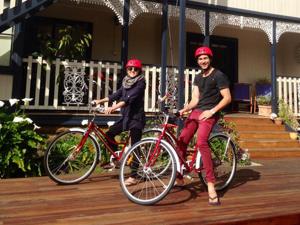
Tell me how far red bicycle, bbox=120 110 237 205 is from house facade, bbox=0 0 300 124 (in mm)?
2936

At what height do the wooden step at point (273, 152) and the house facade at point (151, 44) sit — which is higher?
the house facade at point (151, 44)

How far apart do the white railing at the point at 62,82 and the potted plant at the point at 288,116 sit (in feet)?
9.12

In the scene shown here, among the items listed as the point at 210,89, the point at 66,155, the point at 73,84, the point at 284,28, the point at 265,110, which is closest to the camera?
the point at 210,89

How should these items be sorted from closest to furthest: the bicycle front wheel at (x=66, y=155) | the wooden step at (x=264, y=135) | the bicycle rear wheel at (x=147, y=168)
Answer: the bicycle rear wheel at (x=147, y=168) < the bicycle front wheel at (x=66, y=155) < the wooden step at (x=264, y=135)

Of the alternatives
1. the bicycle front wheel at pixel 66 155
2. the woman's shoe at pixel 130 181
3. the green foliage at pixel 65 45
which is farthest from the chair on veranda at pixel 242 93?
the woman's shoe at pixel 130 181

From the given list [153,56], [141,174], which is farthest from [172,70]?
[141,174]

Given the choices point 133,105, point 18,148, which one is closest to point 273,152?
point 133,105

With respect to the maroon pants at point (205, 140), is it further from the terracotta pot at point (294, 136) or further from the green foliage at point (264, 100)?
the green foliage at point (264, 100)

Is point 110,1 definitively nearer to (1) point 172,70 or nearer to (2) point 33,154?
(1) point 172,70

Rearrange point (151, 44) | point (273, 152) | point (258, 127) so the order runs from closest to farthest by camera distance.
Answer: point (273, 152) < point (258, 127) < point (151, 44)

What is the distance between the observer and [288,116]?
28.8ft

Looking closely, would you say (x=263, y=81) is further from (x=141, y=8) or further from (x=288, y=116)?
(x=141, y=8)

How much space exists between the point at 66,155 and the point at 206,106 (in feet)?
6.15

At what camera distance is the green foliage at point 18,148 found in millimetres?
4602
